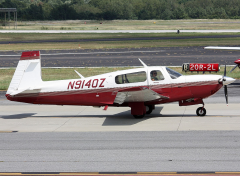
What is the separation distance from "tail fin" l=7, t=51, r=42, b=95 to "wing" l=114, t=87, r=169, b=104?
11.4 ft

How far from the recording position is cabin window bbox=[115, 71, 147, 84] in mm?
14867

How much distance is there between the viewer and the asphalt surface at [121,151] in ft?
31.0

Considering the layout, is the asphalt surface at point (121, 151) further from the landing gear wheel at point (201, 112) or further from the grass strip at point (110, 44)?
the grass strip at point (110, 44)

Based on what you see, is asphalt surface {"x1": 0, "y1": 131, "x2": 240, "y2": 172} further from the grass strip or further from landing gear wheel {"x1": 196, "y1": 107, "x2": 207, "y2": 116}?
the grass strip

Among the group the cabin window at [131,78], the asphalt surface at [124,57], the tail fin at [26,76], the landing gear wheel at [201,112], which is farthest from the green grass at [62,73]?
the cabin window at [131,78]

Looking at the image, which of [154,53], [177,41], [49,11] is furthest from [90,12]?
[154,53]

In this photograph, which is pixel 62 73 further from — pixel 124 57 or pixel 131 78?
pixel 131 78

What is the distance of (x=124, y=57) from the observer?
3956cm

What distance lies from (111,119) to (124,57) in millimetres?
24609

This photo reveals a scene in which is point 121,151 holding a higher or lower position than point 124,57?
higher

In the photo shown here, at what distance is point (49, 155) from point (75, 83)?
506 cm

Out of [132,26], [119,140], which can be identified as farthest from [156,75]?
[132,26]

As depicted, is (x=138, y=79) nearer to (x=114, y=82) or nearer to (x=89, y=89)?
→ (x=114, y=82)

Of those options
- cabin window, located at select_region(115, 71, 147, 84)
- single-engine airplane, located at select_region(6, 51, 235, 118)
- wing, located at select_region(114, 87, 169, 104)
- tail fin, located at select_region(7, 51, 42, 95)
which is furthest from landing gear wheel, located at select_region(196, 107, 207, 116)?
tail fin, located at select_region(7, 51, 42, 95)
